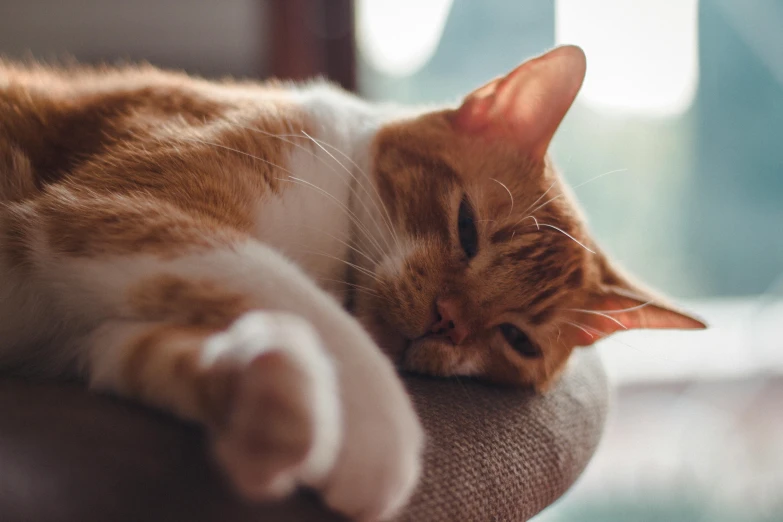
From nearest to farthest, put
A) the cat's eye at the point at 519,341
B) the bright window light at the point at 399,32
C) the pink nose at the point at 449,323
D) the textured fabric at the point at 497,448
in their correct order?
the textured fabric at the point at 497,448, the pink nose at the point at 449,323, the cat's eye at the point at 519,341, the bright window light at the point at 399,32

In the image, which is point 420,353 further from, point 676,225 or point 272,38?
point 676,225

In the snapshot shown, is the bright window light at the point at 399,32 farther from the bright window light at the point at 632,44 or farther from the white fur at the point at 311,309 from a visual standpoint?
the white fur at the point at 311,309

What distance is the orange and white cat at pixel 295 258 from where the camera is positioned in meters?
0.65

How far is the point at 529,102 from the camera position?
1.31 metres

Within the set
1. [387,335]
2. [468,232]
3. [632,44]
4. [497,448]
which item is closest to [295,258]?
[387,335]

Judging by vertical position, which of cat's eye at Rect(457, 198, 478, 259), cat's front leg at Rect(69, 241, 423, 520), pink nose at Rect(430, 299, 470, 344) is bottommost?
pink nose at Rect(430, 299, 470, 344)

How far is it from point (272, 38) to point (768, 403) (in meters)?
3.01

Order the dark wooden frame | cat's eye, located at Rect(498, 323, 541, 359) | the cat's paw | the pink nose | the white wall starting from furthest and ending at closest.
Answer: the dark wooden frame → the white wall → cat's eye, located at Rect(498, 323, 541, 359) → the pink nose → the cat's paw

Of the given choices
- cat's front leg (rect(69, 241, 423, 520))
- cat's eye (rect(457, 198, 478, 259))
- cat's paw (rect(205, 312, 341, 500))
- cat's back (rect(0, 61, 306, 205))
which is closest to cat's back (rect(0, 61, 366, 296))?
cat's back (rect(0, 61, 306, 205))

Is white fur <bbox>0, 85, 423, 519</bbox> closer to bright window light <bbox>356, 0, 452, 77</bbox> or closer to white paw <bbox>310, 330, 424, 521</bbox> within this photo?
white paw <bbox>310, 330, 424, 521</bbox>

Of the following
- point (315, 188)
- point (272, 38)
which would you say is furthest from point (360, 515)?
point (272, 38)

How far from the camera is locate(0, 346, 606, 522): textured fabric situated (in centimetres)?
59

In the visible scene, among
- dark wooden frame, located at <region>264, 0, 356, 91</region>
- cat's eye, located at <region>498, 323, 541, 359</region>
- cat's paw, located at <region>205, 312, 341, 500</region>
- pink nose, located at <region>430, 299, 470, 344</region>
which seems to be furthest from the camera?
dark wooden frame, located at <region>264, 0, 356, 91</region>

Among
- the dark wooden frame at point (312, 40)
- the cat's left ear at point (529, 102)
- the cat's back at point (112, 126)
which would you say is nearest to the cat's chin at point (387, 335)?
the cat's back at point (112, 126)
